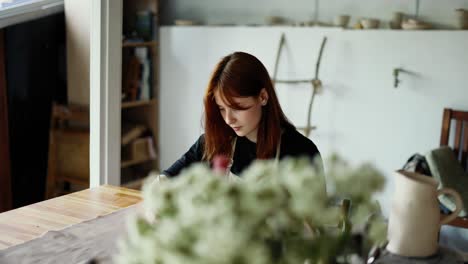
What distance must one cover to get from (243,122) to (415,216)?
0.72 m

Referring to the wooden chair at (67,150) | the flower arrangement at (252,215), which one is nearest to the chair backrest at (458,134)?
the wooden chair at (67,150)

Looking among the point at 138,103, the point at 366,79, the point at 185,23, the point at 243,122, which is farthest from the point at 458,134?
the point at 138,103

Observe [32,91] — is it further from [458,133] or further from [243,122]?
[458,133]

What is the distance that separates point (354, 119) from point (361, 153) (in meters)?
0.21

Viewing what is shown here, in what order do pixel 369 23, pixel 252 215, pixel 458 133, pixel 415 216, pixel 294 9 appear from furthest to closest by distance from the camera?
pixel 294 9 < pixel 369 23 < pixel 458 133 < pixel 415 216 < pixel 252 215

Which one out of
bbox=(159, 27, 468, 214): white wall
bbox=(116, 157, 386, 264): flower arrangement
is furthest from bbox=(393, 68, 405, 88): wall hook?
bbox=(116, 157, 386, 264): flower arrangement

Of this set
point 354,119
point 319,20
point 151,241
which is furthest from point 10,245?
point 319,20

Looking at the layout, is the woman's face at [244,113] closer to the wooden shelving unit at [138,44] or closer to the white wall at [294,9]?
the white wall at [294,9]

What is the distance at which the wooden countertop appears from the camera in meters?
1.51

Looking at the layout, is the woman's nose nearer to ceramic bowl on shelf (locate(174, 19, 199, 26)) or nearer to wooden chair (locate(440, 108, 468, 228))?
wooden chair (locate(440, 108, 468, 228))

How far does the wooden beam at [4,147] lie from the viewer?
3453 millimetres

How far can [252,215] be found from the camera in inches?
26.2

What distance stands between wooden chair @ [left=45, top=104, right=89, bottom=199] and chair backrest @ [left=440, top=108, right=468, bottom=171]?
2.23 meters

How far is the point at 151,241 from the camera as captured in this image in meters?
0.67
